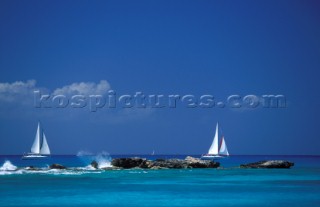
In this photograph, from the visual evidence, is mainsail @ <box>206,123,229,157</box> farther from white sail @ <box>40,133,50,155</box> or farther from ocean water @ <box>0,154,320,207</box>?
ocean water @ <box>0,154,320,207</box>

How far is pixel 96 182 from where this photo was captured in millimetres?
49844

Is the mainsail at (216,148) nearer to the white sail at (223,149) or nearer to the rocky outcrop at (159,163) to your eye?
the white sail at (223,149)

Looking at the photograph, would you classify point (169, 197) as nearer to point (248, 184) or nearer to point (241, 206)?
point (241, 206)

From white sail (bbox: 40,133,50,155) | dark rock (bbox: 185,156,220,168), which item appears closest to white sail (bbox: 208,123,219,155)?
dark rock (bbox: 185,156,220,168)

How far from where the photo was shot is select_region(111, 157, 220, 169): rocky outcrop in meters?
72.6

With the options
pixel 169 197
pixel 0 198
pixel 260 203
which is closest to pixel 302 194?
pixel 260 203

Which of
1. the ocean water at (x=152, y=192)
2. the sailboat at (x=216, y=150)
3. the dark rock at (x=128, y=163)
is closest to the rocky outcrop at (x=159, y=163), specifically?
the dark rock at (x=128, y=163)

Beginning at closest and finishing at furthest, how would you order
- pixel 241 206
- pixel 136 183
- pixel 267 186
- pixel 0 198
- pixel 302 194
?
pixel 241 206
pixel 0 198
pixel 302 194
pixel 267 186
pixel 136 183

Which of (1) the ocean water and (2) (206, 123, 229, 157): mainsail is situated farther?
(2) (206, 123, 229, 157): mainsail

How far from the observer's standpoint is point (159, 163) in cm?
7519

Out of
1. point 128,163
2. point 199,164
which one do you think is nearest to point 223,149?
point 199,164

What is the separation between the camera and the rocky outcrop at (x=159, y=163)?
238 ft

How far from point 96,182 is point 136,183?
3.83 meters

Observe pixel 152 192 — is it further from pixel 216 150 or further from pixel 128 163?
pixel 216 150
